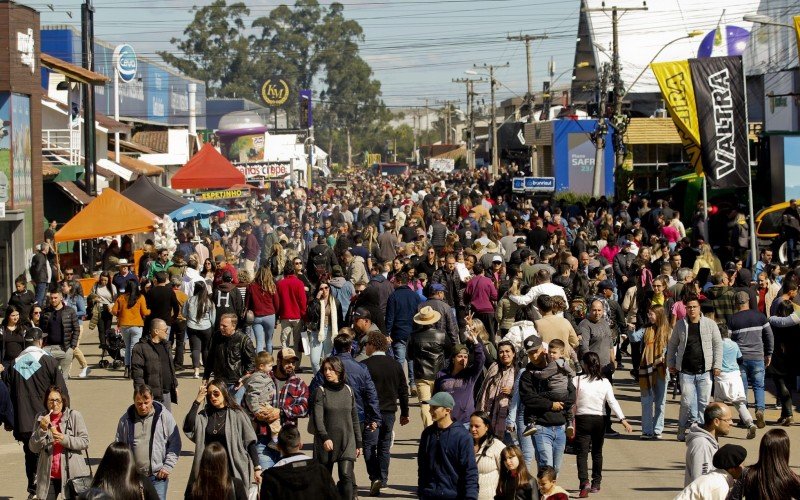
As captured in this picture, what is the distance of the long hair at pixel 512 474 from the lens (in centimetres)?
820

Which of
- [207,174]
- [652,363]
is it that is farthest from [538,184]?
[652,363]

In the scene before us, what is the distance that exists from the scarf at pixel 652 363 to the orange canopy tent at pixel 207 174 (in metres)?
21.6

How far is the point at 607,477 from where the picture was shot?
38.8ft

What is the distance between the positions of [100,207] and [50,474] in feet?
55.1

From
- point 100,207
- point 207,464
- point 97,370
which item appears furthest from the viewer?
point 100,207

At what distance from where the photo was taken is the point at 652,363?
13602 millimetres

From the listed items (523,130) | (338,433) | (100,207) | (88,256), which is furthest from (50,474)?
(523,130)

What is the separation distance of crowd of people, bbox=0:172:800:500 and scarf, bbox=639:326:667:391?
0.9 inches

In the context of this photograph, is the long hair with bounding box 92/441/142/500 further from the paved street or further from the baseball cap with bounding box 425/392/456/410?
the paved street

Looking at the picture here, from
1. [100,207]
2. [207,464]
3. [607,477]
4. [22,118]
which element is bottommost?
[607,477]

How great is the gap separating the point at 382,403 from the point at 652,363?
361 centimetres

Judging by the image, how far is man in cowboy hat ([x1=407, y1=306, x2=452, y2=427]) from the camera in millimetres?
13031

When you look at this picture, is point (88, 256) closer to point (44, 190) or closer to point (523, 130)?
point (44, 190)

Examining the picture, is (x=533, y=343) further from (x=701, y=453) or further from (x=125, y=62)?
(x=125, y=62)
